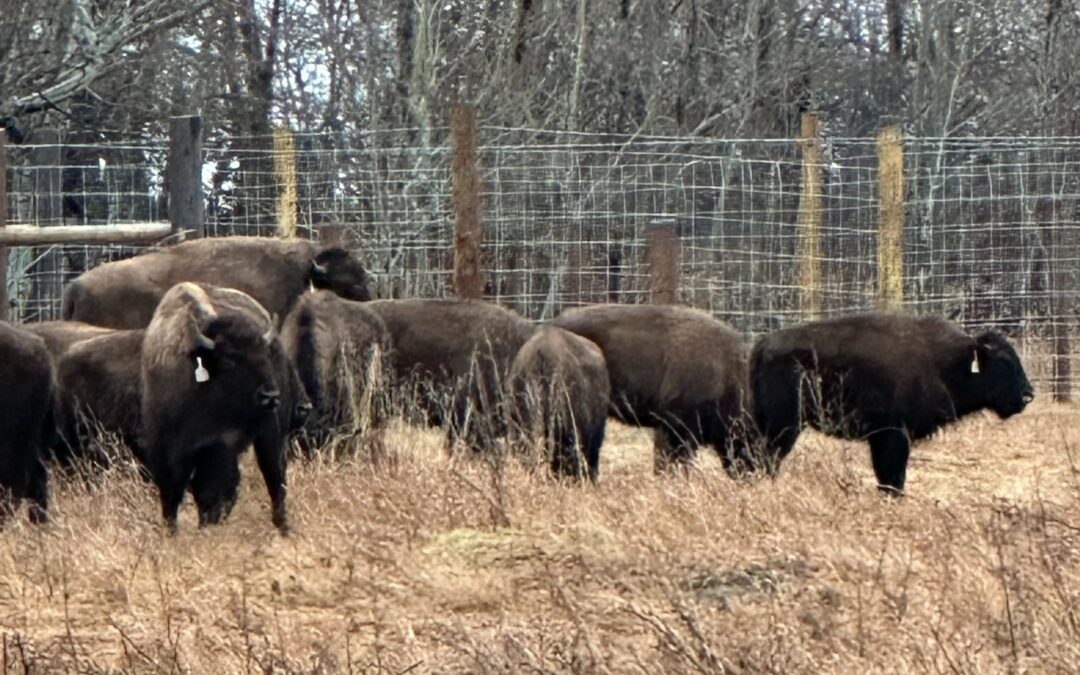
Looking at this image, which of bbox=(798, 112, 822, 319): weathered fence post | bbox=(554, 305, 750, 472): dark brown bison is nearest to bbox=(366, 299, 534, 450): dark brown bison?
bbox=(554, 305, 750, 472): dark brown bison

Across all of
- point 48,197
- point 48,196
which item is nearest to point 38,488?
point 48,196

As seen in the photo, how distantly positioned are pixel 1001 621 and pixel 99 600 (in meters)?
3.30

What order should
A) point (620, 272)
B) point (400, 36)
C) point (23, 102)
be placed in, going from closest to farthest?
point (620, 272)
point (23, 102)
point (400, 36)

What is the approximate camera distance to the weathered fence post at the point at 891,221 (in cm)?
1557

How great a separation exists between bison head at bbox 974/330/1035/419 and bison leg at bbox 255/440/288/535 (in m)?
4.87

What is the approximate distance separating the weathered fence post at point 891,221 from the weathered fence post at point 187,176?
5.55 metres

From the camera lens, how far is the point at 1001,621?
622 centimetres

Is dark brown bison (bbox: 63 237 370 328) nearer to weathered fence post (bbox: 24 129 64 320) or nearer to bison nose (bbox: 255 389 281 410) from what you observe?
weathered fence post (bbox: 24 129 64 320)

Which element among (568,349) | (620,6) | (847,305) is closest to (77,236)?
→ (568,349)

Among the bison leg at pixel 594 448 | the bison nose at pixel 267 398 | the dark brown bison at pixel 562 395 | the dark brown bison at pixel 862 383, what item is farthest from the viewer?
the dark brown bison at pixel 862 383

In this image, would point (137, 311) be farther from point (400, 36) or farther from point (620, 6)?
point (620, 6)

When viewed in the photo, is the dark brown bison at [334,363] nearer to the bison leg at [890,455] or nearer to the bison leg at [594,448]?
the bison leg at [594,448]

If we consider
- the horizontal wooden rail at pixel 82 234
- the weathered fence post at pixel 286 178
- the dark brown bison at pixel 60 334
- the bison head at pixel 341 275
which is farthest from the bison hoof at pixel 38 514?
the weathered fence post at pixel 286 178

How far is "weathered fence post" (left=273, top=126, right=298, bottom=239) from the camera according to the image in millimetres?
14516
